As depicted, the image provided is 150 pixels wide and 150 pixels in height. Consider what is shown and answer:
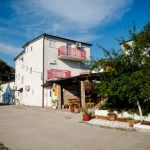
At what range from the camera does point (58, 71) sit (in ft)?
101

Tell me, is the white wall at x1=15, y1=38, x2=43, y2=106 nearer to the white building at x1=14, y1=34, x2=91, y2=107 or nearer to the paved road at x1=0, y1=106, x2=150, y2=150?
A: the white building at x1=14, y1=34, x2=91, y2=107

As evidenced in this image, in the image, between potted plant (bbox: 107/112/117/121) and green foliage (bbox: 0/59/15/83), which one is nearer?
potted plant (bbox: 107/112/117/121)

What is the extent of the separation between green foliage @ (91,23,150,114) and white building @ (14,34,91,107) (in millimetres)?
12939

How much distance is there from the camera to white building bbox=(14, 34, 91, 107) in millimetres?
29594

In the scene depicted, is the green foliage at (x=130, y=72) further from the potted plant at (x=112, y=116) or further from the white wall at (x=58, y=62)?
the white wall at (x=58, y=62)

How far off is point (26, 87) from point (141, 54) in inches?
917

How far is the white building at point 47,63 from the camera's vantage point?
29594 millimetres

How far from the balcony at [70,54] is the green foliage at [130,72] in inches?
661

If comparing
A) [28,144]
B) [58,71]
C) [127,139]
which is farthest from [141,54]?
[58,71]

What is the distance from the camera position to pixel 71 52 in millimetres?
32406

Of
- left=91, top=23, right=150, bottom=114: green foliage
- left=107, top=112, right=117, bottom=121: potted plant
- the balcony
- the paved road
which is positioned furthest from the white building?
the paved road

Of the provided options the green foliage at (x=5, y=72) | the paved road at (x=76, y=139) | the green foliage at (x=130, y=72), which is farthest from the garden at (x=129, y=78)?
the green foliage at (x=5, y=72)

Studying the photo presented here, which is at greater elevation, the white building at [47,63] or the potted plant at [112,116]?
the white building at [47,63]

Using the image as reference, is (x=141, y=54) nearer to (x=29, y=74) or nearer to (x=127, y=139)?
(x=127, y=139)
